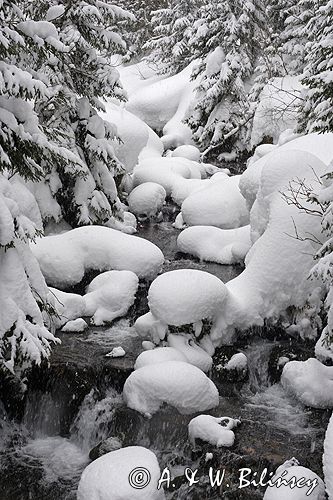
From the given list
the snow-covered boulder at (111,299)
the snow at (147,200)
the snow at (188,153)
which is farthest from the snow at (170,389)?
the snow at (188,153)

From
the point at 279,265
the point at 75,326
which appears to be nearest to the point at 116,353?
the point at 75,326

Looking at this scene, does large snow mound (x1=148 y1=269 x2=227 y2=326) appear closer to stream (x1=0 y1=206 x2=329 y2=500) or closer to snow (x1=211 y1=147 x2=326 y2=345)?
snow (x1=211 y1=147 x2=326 y2=345)

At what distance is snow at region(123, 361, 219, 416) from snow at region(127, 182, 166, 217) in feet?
28.0

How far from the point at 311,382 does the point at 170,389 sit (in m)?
2.20

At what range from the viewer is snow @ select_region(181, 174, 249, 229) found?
1429 cm

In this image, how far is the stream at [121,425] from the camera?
666cm

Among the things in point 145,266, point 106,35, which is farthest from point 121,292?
point 106,35

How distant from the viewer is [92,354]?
339 inches

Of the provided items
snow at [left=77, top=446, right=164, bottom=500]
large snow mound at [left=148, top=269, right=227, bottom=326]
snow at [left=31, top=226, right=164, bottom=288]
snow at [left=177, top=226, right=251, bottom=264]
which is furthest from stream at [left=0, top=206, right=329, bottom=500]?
snow at [left=177, top=226, right=251, bottom=264]

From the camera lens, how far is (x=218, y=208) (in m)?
14.4

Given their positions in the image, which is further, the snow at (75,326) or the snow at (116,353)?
the snow at (75,326)

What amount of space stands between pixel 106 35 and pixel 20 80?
6980 mm

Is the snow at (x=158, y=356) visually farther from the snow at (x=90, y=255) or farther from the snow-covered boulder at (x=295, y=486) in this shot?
the snow at (x=90, y=255)

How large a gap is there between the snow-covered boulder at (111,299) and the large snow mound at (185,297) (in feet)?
3.44
